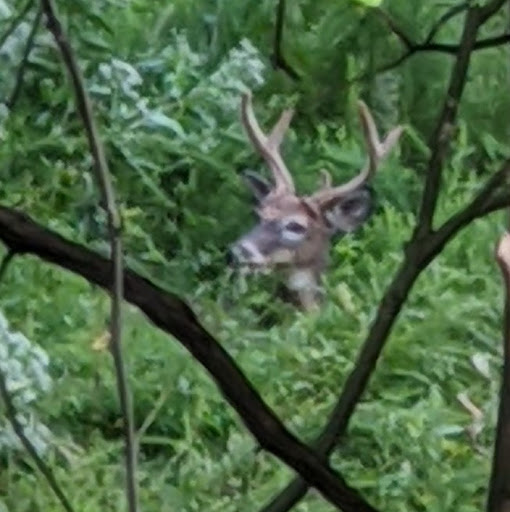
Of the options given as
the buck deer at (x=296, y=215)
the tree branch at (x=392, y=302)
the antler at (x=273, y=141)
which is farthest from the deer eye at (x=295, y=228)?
the tree branch at (x=392, y=302)

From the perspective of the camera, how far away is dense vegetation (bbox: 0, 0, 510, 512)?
1.91 m

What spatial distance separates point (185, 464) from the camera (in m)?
1.98

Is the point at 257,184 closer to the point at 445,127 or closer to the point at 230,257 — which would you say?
the point at 230,257

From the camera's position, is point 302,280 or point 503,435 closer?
point 503,435

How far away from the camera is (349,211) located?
2.69 m

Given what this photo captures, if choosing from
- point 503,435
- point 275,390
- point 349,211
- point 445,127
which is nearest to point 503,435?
point 503,435

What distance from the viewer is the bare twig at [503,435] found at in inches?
17.7

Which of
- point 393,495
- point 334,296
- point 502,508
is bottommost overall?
point 502,508

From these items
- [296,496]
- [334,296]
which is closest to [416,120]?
[334,296]

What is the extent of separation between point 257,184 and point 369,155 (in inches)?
8.1

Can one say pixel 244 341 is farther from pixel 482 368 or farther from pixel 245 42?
pixel 245 42

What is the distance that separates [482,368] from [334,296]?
363 millimetres

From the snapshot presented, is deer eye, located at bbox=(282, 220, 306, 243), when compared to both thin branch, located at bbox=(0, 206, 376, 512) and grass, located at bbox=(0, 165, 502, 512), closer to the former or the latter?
grass, located at bbox=(0, 165, 502, 512)

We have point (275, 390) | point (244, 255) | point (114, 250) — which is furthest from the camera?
point (244, 255)
